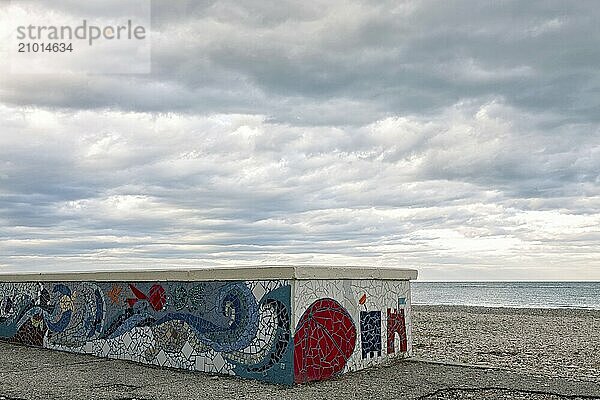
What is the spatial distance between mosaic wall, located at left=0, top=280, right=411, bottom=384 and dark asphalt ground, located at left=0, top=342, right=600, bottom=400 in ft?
0.97

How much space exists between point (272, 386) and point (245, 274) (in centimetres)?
166

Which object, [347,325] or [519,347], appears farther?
[519,347]

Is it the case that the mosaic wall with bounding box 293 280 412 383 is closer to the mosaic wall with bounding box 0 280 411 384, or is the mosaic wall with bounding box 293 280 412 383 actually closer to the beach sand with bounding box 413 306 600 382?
the mosaic wall with bounding box 0 280 411 384

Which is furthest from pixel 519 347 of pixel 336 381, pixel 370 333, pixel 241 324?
pixel 241 324

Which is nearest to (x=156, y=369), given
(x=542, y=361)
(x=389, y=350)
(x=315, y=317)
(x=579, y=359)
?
(x=315, y=317)

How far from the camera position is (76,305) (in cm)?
1313

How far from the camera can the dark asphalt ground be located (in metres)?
8.84

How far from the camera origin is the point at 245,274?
32.9ft

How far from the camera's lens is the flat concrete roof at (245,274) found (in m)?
9.72

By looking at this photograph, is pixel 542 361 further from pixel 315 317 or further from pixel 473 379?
pixel 315 317

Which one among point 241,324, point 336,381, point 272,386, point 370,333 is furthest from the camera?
point 370,333

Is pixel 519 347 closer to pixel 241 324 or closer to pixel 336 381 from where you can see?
pixel 336 381

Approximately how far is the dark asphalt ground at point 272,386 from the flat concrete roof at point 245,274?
149 centimetres

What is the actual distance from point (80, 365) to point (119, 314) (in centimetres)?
118
